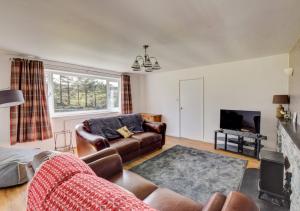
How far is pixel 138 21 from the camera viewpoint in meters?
1.80

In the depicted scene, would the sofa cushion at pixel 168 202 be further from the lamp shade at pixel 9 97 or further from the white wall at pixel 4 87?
the white wall at pixel 4 87

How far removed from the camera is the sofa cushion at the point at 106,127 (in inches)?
128

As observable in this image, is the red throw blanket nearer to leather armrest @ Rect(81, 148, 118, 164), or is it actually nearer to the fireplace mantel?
leather armrest @ Rect(81, 148, 118, 164)

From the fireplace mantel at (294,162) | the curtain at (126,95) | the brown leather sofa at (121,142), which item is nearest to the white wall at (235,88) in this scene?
the curtain at (126,95)

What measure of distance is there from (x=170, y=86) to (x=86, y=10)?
12.7 feet

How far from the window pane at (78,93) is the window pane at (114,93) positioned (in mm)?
183

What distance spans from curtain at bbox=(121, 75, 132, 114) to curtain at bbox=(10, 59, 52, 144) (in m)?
2.27

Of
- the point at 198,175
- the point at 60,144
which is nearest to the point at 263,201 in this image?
the point at 198,175

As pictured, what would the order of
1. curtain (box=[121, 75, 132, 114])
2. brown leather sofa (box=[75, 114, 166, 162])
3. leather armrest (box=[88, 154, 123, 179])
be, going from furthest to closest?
1. curtain (box=[121, 75, 132, 114])
2. brown leather sofa (box=[75, 114, 166, 162])
3. leather armrest (box=[88, 154, 123, 179])

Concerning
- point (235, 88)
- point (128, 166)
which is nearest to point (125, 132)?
point (128, 166)

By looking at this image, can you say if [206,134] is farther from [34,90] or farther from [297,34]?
[34,90]

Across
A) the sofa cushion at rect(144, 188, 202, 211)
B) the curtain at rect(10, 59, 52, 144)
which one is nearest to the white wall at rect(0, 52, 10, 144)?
the curtain at rect(10, 59, 52, 144)

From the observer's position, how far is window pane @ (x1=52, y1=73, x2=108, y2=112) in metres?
3.96

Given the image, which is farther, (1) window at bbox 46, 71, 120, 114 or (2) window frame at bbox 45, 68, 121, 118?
(1) window at bbox 46, 71, 120, 114
